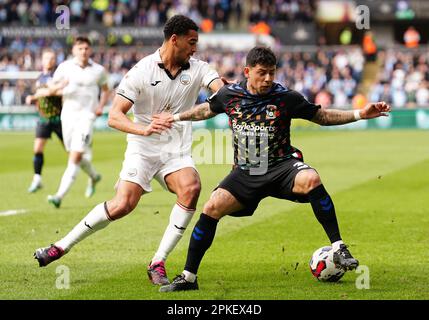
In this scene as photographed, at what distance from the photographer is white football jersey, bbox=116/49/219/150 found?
29.6 ft

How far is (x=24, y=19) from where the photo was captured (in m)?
46.0

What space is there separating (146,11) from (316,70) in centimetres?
1019

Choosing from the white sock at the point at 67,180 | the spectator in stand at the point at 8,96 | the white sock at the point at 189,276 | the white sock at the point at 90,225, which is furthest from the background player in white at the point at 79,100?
the spectator in stand at the point at 8,96

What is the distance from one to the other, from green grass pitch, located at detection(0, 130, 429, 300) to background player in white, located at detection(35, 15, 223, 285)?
0.46 meters

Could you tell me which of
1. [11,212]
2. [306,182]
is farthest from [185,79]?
[11,212]

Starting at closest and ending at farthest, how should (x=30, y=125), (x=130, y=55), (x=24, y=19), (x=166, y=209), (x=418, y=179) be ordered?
(x=166, y=209) → (x=418, y=179) → (x=30, y=125) → (x=130, y=55) → (x=24, y=19)

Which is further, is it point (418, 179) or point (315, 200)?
point (418, 179)

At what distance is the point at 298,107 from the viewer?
862 cm

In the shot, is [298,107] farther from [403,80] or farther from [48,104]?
[403,80]

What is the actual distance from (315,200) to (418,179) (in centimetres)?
1097

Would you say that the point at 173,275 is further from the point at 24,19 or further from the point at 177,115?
the point at 24,19

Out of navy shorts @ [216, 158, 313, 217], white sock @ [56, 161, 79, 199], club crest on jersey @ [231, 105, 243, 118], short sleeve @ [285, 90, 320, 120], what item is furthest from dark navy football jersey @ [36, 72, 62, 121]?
short sleeve @ [285, 90, 320, 120]

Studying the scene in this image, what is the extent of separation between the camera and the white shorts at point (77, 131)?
15.3 m

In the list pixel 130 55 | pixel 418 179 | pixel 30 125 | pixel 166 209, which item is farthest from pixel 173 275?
pixel 130 55
